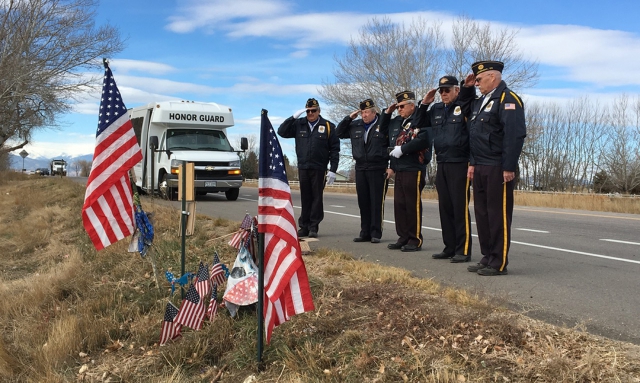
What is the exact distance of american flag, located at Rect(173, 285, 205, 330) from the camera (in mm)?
4398

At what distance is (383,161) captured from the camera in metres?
8.30

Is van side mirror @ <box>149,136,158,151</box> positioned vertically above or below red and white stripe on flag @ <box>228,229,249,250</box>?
above

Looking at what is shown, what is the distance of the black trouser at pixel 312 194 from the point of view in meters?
8.80

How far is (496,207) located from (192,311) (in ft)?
11.0

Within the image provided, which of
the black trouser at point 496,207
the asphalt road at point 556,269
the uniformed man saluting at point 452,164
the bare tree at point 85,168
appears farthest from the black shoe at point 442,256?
the bare tree at point 85,168

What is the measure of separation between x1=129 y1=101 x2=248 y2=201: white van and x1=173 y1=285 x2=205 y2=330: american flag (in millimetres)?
12221

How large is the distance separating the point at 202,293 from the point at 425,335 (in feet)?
6.19

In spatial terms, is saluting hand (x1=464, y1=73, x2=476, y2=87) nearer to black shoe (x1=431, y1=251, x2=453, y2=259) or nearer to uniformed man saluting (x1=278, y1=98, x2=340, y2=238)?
black shoe (x1=431, y1=251, x2=453, y2=259)

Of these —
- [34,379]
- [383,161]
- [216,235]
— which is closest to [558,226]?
[383,161]

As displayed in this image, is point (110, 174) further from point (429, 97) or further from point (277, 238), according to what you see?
point (429, 97)

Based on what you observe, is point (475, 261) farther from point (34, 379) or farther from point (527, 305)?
point (34, 379)

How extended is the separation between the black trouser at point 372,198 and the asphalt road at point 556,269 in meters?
0.31

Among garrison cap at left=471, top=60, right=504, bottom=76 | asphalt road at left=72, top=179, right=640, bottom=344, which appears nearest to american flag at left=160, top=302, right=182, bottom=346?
asphalt road at left=72, top=179, right=640, bottom=344

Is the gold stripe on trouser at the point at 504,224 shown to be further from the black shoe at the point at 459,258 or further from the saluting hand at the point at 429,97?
the saluting hand at the point at 429,97
